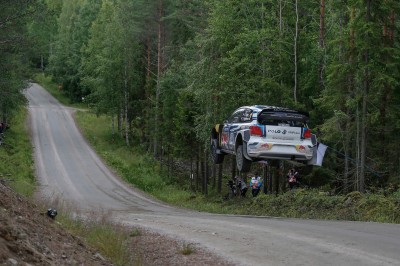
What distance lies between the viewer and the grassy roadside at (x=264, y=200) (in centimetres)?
1625

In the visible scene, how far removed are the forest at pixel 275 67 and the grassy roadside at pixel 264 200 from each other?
2.54 meters

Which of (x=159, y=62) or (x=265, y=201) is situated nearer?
(x=265, y=201)

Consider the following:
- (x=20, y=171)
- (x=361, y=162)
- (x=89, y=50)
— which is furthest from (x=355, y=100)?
(x=89, y=50)

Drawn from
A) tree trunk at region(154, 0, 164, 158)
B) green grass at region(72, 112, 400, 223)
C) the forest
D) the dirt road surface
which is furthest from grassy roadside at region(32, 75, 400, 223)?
tree trunk at region(154, 0, 164, 158)

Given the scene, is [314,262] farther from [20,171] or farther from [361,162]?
[20,171]

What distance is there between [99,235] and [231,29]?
21.2 metres

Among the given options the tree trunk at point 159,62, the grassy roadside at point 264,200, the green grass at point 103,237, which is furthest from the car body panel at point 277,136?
the tree trunk at point 159,62

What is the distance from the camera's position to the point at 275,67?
27.7 metres

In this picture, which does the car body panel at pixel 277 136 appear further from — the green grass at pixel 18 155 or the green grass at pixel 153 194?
Answer: the green grass at pixel 18 155

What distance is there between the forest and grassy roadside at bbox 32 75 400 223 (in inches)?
99.9

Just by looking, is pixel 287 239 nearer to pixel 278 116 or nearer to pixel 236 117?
pixel 278 116

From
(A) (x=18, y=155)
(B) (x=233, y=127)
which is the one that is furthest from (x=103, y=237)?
(A) (x=18, y=155)

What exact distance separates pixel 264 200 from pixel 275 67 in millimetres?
8166

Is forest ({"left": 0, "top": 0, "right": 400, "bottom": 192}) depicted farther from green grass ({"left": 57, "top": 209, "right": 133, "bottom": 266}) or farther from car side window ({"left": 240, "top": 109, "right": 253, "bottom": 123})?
green grass ({"left": 57, "top": 209, "right": 133, "bottom": 266})
